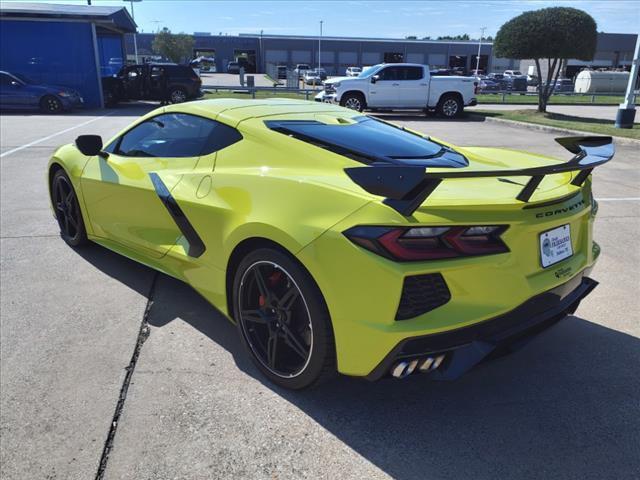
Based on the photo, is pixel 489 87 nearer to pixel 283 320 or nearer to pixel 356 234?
pixel 283 320

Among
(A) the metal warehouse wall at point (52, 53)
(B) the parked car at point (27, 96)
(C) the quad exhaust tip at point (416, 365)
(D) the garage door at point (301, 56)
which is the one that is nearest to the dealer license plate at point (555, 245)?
(C) the quad exhaust tip at point (416, 365)

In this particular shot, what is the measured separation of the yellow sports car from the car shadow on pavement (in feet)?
1.03

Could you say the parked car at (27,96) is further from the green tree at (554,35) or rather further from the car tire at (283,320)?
the car tire at (283,320)

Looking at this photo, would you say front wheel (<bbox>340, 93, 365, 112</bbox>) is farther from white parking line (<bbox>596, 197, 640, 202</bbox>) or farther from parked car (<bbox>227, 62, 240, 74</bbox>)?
parked car (<bbox>227, 62, 240, 74</bbox>)

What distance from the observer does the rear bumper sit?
6.82 ft

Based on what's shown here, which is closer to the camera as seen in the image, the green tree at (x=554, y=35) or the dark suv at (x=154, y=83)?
the green tree at (x=554, y=35)

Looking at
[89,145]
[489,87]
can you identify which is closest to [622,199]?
[89,145]

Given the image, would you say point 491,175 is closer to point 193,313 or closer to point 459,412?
point 459,412

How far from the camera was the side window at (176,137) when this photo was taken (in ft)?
10.4

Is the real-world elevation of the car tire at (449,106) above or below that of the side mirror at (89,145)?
below

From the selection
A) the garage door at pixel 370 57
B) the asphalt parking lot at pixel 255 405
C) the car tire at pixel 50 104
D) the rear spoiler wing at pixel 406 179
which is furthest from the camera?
the garage door at pixel 370 57

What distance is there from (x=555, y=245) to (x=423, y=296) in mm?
790

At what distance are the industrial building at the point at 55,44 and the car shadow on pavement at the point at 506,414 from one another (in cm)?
2189

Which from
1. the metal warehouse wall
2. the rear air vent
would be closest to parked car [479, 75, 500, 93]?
the metal warehouse wall
